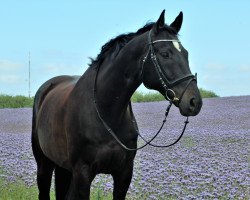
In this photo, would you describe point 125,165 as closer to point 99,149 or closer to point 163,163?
point 99,149

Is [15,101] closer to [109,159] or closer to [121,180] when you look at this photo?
[121,180]

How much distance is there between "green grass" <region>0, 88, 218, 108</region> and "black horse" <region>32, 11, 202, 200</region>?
85.4ft

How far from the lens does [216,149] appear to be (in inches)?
401

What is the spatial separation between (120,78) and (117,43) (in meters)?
0.33

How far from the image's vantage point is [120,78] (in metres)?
4.20

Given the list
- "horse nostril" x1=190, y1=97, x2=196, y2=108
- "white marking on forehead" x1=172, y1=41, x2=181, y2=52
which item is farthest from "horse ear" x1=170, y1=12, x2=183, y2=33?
"horse nostril" x1=190, y1=97, x2=196, y2=108

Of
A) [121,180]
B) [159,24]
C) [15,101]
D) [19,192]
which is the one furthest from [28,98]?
[159,24]

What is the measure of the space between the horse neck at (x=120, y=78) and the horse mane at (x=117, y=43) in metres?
0.07

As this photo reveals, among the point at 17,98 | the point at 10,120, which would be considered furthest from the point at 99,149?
the point at 17,98

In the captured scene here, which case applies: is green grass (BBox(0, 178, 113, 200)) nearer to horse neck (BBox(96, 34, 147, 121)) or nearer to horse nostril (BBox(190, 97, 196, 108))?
horse neck (BBox(96, 34, 147, 121))

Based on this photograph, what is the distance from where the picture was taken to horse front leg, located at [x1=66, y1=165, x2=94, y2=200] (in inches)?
167

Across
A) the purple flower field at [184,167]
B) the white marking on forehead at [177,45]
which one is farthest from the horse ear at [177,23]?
the purple flower field at [184,167]

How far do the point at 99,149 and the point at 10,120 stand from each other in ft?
60.9

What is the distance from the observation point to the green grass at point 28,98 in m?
30.9
